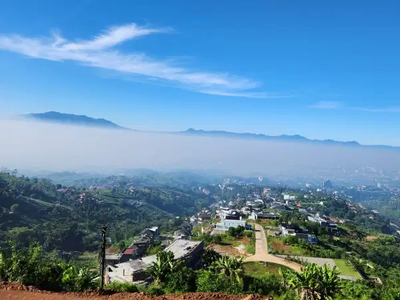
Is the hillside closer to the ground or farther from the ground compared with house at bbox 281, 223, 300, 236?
closer to the ground

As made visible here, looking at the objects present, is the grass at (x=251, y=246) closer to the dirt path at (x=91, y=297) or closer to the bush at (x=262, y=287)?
the bush at (x=262, y=287)

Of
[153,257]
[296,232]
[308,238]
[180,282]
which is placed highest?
[180,282]

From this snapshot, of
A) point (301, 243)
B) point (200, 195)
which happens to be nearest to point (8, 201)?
point (301, 243)

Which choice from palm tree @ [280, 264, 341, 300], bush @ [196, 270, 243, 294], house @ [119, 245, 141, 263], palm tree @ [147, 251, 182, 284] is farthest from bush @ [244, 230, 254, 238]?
palm tree @ [280, 264, 341, 300]

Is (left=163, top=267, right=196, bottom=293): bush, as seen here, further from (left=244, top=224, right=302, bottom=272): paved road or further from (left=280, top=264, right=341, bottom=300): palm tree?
(left=244, top=224, right=302, bottom=272): paved road

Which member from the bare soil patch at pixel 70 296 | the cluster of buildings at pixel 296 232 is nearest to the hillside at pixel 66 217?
the cluster of buildings at pixel 296 232

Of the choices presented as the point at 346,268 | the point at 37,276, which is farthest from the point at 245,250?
the point at 37,276

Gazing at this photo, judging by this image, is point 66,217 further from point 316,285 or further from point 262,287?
point 316,285
